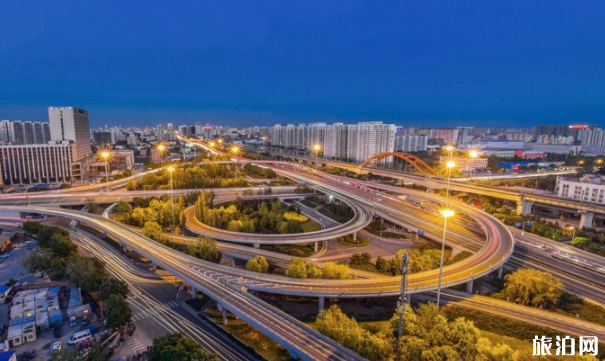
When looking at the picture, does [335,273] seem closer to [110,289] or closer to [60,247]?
[110,289]

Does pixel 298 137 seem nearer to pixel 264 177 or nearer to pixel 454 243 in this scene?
pixel 264 177

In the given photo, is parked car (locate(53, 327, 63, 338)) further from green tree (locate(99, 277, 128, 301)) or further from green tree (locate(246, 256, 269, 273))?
green tree (locate(246, 256, 269, 273))

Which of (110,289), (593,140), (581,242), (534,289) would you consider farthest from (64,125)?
(593,140)

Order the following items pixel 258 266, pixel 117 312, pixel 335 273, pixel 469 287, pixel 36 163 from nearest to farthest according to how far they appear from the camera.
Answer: pixel 117 312 → pixel 335 273 → pixel 469 287 → pixel 258 266 → pixel 36 163

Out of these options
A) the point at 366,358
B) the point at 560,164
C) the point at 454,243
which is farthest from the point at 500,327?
the point at 560,164

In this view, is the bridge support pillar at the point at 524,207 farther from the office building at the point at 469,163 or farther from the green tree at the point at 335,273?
the office building at the point at 469,163

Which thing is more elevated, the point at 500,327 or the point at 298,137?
the point at 298,137

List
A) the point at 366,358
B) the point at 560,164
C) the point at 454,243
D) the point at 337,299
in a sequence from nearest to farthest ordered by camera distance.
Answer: the point at 366,358 < the point at 337,299 < the point at 454,243 < the point at 560,164
